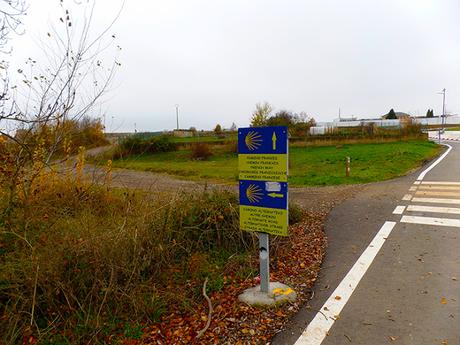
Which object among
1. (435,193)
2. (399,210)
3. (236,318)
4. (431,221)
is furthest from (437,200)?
(236,318)

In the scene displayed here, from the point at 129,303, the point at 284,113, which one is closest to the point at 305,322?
the point at 129,303

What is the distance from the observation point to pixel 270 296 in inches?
150

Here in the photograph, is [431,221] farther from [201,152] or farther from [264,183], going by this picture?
[201,152]

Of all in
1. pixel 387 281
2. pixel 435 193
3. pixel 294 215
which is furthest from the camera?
pixel 435 193

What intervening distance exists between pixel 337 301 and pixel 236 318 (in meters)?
1.18

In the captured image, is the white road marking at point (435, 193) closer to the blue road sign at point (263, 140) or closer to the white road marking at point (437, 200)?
the white road marking at point (437, 200)

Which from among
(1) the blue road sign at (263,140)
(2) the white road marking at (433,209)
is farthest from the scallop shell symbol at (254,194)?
(2) the white road marking at (433,209)

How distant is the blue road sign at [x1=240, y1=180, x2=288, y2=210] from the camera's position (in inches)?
141

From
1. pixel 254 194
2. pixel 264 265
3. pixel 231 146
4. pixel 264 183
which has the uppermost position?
pixel 264 183

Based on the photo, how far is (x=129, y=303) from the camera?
367 cm

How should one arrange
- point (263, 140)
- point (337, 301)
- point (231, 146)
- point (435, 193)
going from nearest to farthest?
point (263, 140), point (337, 301), point (435, 193), point (231, 146)

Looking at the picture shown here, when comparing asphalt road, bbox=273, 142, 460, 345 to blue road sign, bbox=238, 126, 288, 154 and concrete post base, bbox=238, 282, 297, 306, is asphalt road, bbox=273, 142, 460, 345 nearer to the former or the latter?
concrete post base, bbox=238, 282, 297, 306

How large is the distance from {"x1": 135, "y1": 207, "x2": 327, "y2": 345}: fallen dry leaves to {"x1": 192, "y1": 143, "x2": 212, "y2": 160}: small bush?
1041 inches

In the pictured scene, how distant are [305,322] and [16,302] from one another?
117 inches
